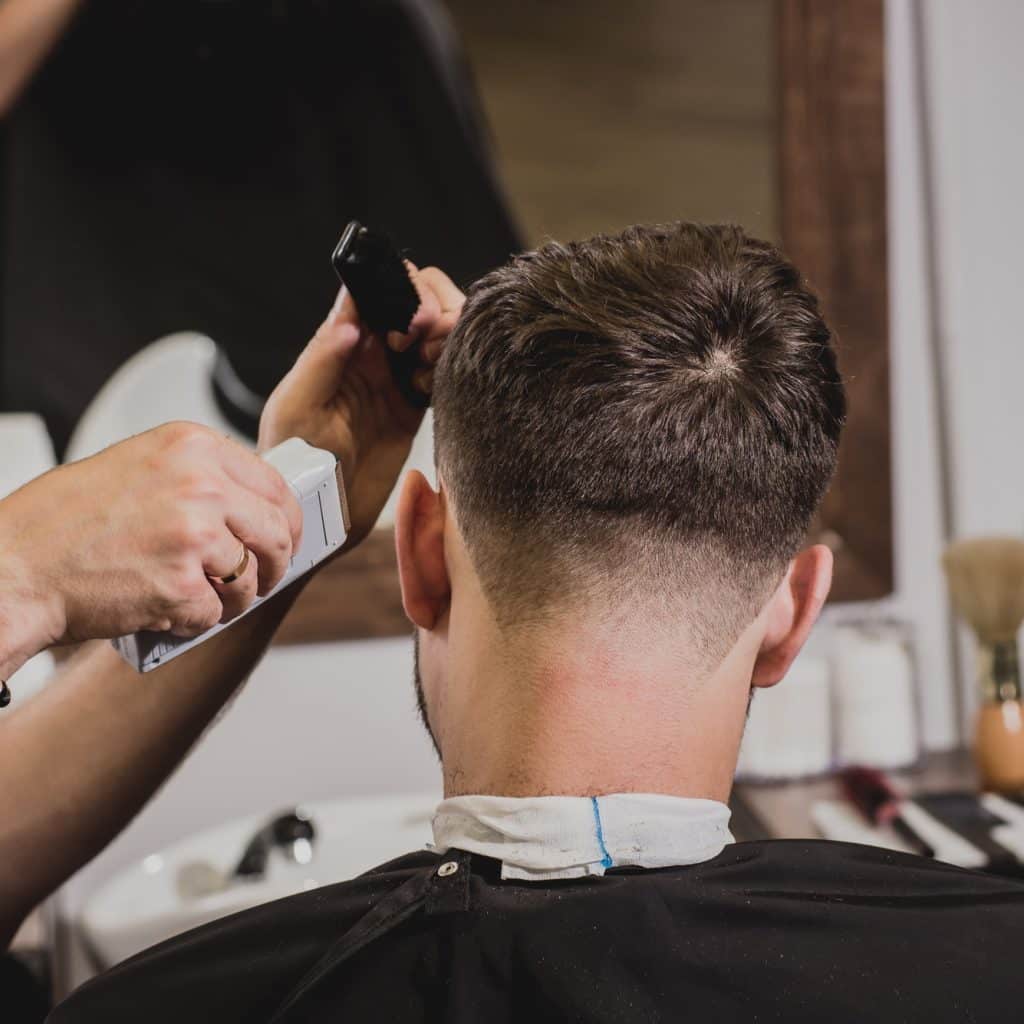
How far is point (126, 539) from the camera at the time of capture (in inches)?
35.2

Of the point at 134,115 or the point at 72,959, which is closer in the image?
the point at 72,959

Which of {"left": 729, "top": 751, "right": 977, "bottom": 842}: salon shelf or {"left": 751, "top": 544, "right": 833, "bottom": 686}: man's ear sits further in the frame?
{"left": 729, "top": 751, "right": 977, "bottom": 842}: salon shelf

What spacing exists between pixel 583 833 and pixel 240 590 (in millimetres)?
344

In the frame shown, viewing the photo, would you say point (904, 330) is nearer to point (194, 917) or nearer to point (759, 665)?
point (759, 665)

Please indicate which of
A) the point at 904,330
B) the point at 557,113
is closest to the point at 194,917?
the point at 557,113

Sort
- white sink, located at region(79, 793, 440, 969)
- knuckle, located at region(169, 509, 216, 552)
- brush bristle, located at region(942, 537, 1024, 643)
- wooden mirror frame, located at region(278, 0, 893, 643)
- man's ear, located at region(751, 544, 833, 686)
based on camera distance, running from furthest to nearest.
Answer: wooden mirror frame, located at region(278, 0, 893, 643) < brush bristle, located at region(942, 537, 1024, 643) < white sink, located at region(79, 793, 440, 969) < man's ear, located at region(751, 544, 833, 686) < knuckle, located at region(169, 509, 216, 552)

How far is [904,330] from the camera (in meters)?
2.59

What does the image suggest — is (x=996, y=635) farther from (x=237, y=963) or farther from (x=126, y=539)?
(x=126, y=539)

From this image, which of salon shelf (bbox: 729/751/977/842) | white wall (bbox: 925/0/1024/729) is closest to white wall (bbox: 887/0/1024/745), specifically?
white wall (bbox: 925/0/1024/729)

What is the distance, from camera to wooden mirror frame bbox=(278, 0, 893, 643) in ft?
8.10

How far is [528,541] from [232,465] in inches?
10.7

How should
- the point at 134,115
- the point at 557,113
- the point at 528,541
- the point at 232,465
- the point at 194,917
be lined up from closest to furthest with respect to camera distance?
the point at 232,465, the point at 528,541, the point at 194,917, the point at 134,115, the point at 557,113

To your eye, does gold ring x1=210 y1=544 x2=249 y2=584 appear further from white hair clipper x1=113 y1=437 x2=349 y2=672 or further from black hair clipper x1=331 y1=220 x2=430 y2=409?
black hair clipper x1=331 y1=220 x2=430 y2=409

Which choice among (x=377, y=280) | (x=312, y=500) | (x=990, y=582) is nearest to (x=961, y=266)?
(x=990, y=582)
